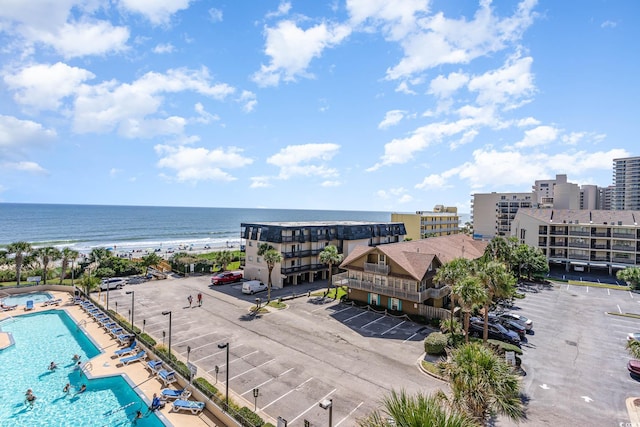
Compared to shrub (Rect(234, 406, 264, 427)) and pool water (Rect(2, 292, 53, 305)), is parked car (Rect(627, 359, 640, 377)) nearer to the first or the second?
shrub (Rect(234, 406, 264, 427))

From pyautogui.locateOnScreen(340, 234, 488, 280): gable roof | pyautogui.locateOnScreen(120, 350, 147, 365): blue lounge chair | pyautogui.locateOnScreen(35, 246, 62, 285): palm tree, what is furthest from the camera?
pyautogui.locateOnScreen(35, 246, 62, 285): palm tree

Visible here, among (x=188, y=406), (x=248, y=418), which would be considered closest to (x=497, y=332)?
(x=248, y=418)

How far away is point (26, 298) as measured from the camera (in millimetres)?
44469

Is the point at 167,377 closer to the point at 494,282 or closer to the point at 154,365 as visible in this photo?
the point at 154,365

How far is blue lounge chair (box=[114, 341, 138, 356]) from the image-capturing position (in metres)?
27.4

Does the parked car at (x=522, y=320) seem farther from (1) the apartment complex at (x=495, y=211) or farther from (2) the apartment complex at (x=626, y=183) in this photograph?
(2) the apartment complex at (x=626, y=183)

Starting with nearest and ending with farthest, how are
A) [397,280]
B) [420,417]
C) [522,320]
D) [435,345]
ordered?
1. [420,417]
2. [435,345]
3. [522,320]
4. [397,280]

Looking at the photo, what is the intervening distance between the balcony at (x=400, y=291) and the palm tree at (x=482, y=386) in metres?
21.2

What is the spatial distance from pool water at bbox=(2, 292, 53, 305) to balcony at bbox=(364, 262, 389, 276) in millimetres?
43708

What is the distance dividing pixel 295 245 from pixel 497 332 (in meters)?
30.2

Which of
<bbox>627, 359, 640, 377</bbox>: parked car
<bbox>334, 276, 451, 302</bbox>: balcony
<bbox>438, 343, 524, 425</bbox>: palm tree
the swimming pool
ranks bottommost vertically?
the swimming pool

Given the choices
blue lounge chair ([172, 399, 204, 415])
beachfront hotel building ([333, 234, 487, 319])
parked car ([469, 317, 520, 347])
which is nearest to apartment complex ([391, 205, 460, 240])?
beachfront hotel building ([333, 234, 487, 319])

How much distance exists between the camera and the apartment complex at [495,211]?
112m

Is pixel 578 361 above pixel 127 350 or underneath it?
above
